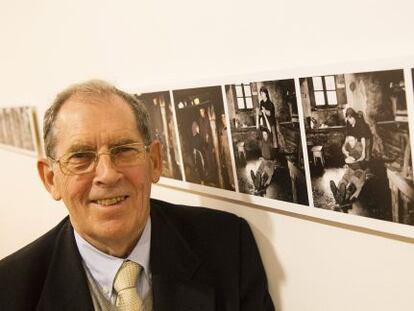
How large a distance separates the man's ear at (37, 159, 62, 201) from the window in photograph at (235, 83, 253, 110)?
471mm

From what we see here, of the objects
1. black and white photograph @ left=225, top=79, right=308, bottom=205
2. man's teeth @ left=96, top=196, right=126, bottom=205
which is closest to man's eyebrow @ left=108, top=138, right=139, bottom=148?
man's teeth @ left=96, top=196, right=126, bottom=205

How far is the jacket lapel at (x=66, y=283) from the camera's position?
948 mm

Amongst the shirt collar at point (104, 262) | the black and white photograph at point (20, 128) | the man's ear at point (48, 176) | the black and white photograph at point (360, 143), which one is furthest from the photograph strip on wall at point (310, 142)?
the black and white photograph at point (20, 128)

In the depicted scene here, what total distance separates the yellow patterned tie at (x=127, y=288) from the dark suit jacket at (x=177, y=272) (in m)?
0.05

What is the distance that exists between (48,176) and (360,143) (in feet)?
2.36

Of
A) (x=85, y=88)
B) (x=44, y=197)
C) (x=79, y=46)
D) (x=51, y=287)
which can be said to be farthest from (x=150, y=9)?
(x=44, y=197)

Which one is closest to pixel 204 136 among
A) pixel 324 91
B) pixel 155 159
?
pixel 155 159

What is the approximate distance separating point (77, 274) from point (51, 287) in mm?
64

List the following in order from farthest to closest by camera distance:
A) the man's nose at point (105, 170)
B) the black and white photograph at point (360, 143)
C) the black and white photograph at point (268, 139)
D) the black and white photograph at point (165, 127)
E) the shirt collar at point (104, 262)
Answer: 1. the black and white photograph at point (165, 127)
2. the shirt collar at point (104, 262)
3. the man's nose at point (105, 170)
4. the black and white photograph at point (268, 139)
5. the black and white photograph at point (360, 143)

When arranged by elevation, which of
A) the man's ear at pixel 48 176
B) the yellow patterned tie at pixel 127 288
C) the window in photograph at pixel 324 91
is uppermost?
the window in photograph at pixel 324 91

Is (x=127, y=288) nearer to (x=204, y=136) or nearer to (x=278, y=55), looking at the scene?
(x=204, y=136)

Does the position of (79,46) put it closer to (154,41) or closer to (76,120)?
(154,41)

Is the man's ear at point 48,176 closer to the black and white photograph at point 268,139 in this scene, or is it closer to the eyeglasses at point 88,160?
the eyeglasses at point 88,160

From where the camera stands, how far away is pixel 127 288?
3.25 feet
